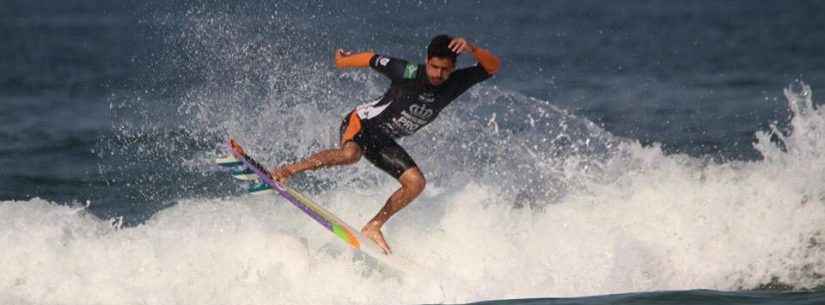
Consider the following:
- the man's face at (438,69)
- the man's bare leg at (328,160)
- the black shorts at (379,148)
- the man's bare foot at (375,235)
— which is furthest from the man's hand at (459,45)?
the man's bare foot at (375,235)

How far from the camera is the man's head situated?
844 centimetres

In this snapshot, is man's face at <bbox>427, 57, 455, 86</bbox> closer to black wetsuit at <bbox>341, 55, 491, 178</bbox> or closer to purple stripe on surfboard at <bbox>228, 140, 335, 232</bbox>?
black wetsuit at <bbox>341, 55, 491, 178</bbox>

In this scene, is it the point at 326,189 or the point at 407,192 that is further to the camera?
the point at 326,189

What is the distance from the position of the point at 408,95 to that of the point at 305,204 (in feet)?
3.69

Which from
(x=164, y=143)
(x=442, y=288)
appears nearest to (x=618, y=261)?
(x=442, y=288)

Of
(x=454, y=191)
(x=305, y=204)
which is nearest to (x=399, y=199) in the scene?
(x=305, y=204)

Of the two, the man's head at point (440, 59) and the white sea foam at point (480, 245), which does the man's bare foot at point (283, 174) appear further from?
the man's head at point (440, 59)

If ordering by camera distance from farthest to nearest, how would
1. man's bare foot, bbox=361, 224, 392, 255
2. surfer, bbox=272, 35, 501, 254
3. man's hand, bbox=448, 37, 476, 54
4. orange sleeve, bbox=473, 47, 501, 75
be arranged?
man's bare foot, bbox=361, 224, 392, 255 < surfer, bbox=272, 35, 501, 254 < orange sleeve, bbox=473, 47, 501, 75 < man's hand, bbox=448, 37, 476, 54

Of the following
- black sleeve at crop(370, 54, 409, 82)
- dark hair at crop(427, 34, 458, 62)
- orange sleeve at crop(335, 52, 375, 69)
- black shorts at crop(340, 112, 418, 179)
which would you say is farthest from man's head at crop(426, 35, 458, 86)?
black shorts at crop(340, 112, 418, 179)

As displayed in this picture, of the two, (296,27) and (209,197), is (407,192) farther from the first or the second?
(296,27)

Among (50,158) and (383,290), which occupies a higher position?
(383,290)

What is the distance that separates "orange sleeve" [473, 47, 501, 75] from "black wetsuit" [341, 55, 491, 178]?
0.31 feet

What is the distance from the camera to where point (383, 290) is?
8992 millimetres

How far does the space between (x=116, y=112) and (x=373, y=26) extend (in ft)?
39.7
